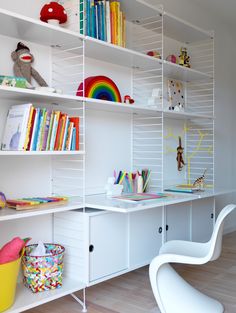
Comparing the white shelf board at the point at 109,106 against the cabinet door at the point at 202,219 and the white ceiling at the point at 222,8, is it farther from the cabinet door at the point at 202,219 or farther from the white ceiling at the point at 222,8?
the white ceiling at the point at 222,8

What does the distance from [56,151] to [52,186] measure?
44cm

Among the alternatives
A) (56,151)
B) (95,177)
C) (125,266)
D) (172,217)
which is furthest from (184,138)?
(56,151)

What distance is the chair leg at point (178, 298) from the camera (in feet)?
6.97

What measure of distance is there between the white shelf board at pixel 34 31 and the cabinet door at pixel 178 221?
152 cm

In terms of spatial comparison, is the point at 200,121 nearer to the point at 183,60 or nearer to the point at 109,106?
the point at 183,60

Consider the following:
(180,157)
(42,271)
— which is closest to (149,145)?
(180,157)

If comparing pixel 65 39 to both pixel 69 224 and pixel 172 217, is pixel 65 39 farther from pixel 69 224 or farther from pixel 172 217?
pixel 172 217

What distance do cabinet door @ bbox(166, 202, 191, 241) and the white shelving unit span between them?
0.02 m

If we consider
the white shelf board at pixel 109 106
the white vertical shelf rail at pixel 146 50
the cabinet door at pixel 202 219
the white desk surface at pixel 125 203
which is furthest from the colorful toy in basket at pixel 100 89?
the cabinet door at pixel 202 219

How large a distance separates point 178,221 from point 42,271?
4.60ft

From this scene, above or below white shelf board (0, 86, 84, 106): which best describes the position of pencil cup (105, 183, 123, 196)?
below

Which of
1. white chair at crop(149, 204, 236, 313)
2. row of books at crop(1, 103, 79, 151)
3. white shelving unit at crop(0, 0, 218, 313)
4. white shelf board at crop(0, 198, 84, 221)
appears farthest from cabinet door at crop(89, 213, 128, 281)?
row of books at crop(1, 103, 79, 151)

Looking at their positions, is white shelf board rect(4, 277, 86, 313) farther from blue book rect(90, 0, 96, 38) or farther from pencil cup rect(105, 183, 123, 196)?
blue book rect(90, 0, 96, 38)

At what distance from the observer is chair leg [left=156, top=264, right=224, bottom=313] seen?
2125 millimetres
